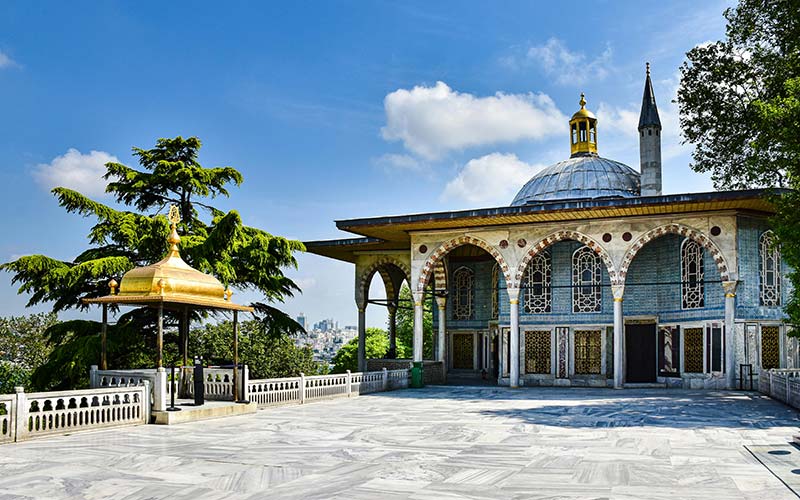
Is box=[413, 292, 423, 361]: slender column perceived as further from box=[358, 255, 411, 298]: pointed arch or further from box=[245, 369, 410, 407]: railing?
box=[358, 255, 411, 298]: pointed arch

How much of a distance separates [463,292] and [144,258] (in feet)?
33.4

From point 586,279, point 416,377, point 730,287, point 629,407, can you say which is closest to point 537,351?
point 586,279

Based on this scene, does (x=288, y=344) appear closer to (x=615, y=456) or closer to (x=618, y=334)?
(x=618, y=334)

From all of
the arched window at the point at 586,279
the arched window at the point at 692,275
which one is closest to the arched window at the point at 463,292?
the arched window at the point at 586,279

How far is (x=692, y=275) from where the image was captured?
18.0 meters

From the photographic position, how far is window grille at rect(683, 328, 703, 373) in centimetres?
1758

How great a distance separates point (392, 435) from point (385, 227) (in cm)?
1023

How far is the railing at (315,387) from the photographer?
12914 millimetres

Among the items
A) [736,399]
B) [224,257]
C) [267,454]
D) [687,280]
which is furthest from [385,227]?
[267,454]

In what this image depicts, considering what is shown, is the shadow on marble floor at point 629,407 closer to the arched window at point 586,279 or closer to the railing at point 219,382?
the arched window at point 586,279

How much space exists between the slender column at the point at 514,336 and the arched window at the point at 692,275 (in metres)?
4.06

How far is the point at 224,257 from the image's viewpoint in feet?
55.8

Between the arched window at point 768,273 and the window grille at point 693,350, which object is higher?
the arched window at point 768,273

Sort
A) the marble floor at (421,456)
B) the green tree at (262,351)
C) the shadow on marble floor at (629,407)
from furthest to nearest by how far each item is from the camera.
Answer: the green tree at (262,351), the shadow on marble floor at (629,407), the marble floor at (421,456)
